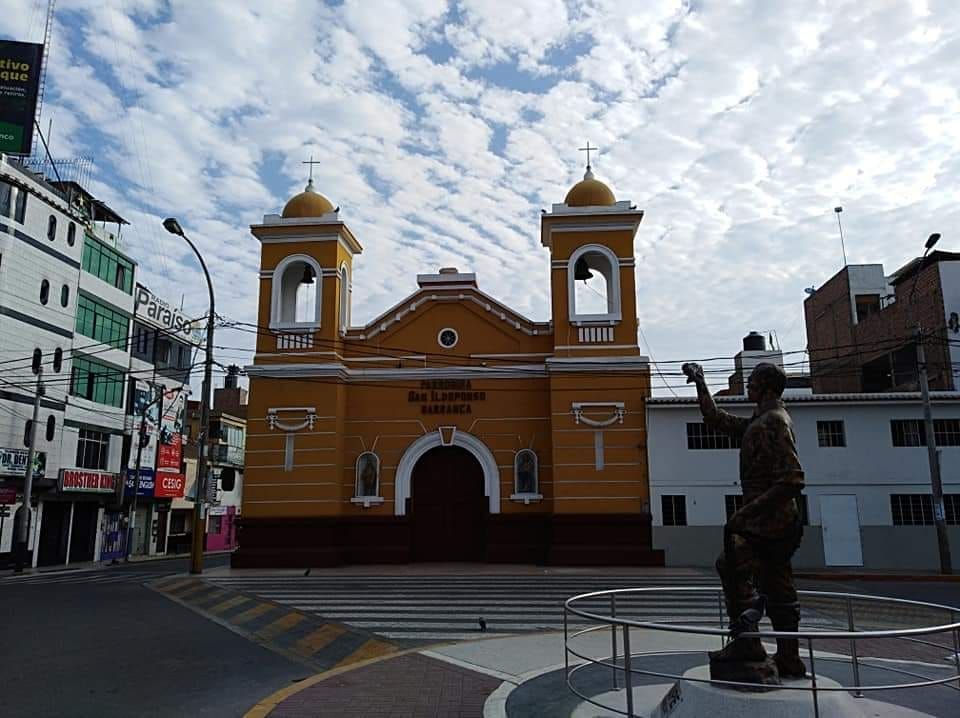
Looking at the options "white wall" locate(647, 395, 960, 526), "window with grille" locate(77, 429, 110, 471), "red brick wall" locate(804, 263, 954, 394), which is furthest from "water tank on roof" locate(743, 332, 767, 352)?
"window with grille" locate(77, 429, 110, 471)

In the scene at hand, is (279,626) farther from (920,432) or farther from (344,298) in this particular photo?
(920,432)

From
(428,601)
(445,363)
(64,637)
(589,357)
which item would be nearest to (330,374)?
(445,363)

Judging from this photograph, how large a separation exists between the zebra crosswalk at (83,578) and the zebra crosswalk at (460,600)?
2.74 metres

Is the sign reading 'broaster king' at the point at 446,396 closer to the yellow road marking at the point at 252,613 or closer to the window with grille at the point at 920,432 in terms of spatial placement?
the yellow road marking at the point at 252,613

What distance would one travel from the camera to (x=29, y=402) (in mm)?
27484

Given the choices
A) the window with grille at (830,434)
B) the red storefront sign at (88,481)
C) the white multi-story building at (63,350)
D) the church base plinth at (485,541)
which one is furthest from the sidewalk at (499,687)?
the red storefront sign at (88,481)

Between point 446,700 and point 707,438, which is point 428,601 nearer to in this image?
point 446,700

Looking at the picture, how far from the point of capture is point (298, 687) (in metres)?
7.85

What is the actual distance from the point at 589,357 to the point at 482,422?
156 inches

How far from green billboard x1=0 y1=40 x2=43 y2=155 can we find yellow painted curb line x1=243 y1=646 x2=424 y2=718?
26391 mm

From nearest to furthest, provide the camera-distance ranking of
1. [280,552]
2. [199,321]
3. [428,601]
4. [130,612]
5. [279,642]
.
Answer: [279,642], [130,612], [428,601], [280,552], [199,321]

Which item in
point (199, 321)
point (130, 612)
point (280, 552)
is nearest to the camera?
point (130, 612)

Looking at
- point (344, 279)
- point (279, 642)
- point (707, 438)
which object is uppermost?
point (344, 279)

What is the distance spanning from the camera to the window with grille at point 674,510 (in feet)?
75.8
